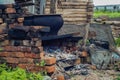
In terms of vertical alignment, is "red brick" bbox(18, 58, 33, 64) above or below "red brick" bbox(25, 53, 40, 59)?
below

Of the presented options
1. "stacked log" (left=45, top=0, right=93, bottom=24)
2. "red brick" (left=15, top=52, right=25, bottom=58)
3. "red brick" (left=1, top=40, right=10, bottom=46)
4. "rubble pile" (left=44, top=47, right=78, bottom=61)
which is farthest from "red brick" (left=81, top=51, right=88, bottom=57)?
"stacked log" (left=45, top=0, right=93, bottom=24)

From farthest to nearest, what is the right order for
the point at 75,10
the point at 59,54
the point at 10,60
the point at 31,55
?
the point at 75,10, the point at 59,54, the point at 10,60, the point at 31,55

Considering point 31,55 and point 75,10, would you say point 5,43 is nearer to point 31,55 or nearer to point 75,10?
point 31,55

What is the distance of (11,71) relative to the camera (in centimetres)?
721

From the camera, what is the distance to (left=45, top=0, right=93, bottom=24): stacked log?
47.3 feet

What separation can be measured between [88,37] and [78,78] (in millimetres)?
4891

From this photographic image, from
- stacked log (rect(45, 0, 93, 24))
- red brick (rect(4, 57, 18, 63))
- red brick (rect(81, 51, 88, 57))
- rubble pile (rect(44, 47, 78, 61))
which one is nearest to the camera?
red brick (rect(4, 57, 18, 63))

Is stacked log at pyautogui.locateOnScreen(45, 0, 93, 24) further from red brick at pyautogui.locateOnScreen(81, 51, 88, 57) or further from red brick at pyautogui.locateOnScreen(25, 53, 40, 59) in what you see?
red brick at pyautogui.locateOnScreen(25, 53, 40, 59)

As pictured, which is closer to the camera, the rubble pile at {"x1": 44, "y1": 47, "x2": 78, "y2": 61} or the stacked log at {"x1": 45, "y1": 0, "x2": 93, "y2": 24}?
the rubble pile at {"x1": 44, "y1": 47, "x2": 78, "y2": 61}

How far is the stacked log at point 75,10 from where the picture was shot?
47.3 feet

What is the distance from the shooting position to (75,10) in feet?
48.1

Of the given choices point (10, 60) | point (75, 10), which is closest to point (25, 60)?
point (10, 60)

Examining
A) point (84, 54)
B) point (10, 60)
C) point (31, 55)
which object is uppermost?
point (31, 55)

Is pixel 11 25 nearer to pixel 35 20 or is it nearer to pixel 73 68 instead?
pixel 35 20
